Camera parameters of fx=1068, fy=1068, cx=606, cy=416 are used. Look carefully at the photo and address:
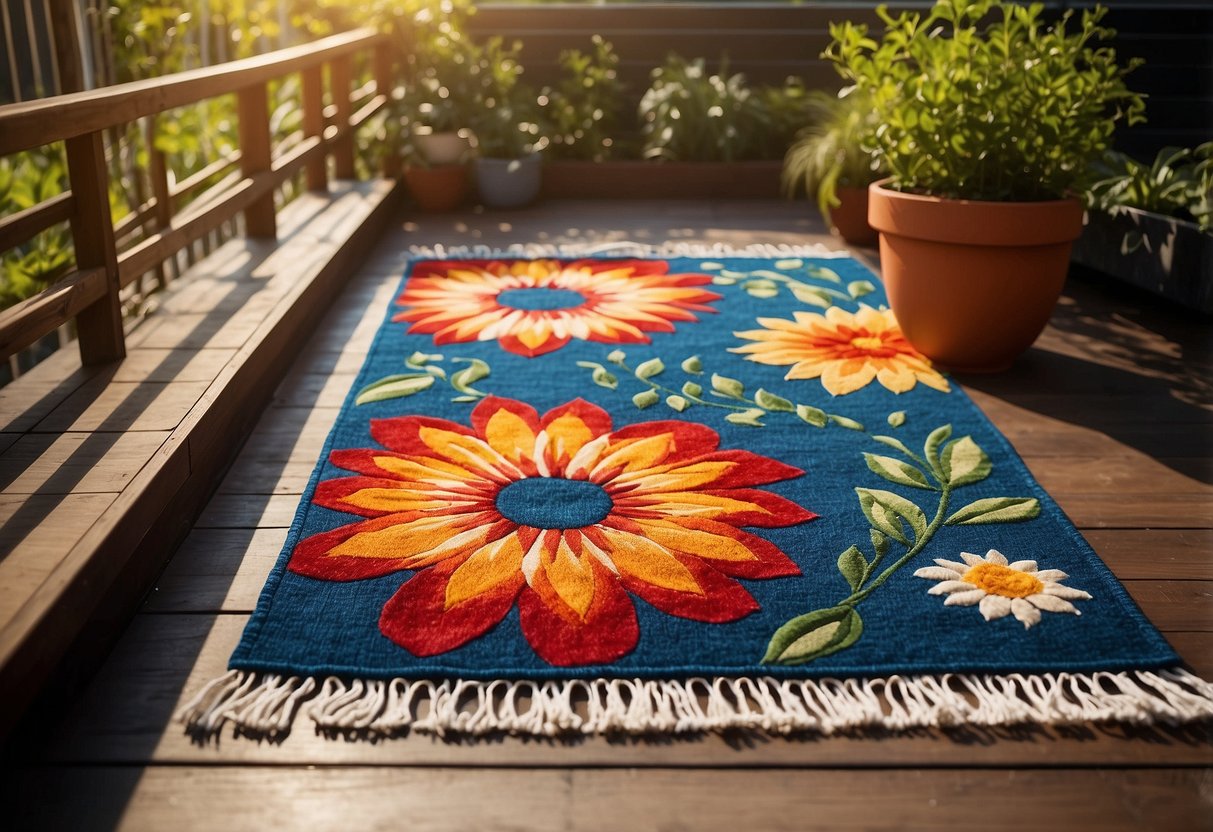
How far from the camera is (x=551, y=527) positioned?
69.7 inches

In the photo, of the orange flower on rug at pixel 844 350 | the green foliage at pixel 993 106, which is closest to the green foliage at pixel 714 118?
the orange flower on rug at pixel 844 350

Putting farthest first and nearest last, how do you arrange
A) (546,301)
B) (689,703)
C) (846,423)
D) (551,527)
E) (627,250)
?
(627,250) → (546,301) → (846,423) → (551,527) → (689,703)

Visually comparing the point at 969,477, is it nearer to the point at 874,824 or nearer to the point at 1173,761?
the point at 1173,761

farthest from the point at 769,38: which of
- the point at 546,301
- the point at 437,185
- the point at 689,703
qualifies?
the point at 689,703

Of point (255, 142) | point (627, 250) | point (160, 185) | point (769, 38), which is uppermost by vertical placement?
point (769, 38)

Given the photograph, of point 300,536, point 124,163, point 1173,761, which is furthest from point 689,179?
point 1173,761

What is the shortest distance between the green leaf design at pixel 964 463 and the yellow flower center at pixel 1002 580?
0.30 meters

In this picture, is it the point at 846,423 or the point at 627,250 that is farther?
the point at 627,250

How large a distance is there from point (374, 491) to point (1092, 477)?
1.32 metres

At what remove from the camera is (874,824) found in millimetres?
1155

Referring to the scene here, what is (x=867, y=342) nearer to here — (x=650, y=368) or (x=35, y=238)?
(x=650, y=368)

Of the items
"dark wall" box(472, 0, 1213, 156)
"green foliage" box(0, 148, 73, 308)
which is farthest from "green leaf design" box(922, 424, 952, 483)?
"dark wall" box(472, 0, 1213, 156)

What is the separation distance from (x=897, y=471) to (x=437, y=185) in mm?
2943

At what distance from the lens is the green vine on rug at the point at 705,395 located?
2244mm
